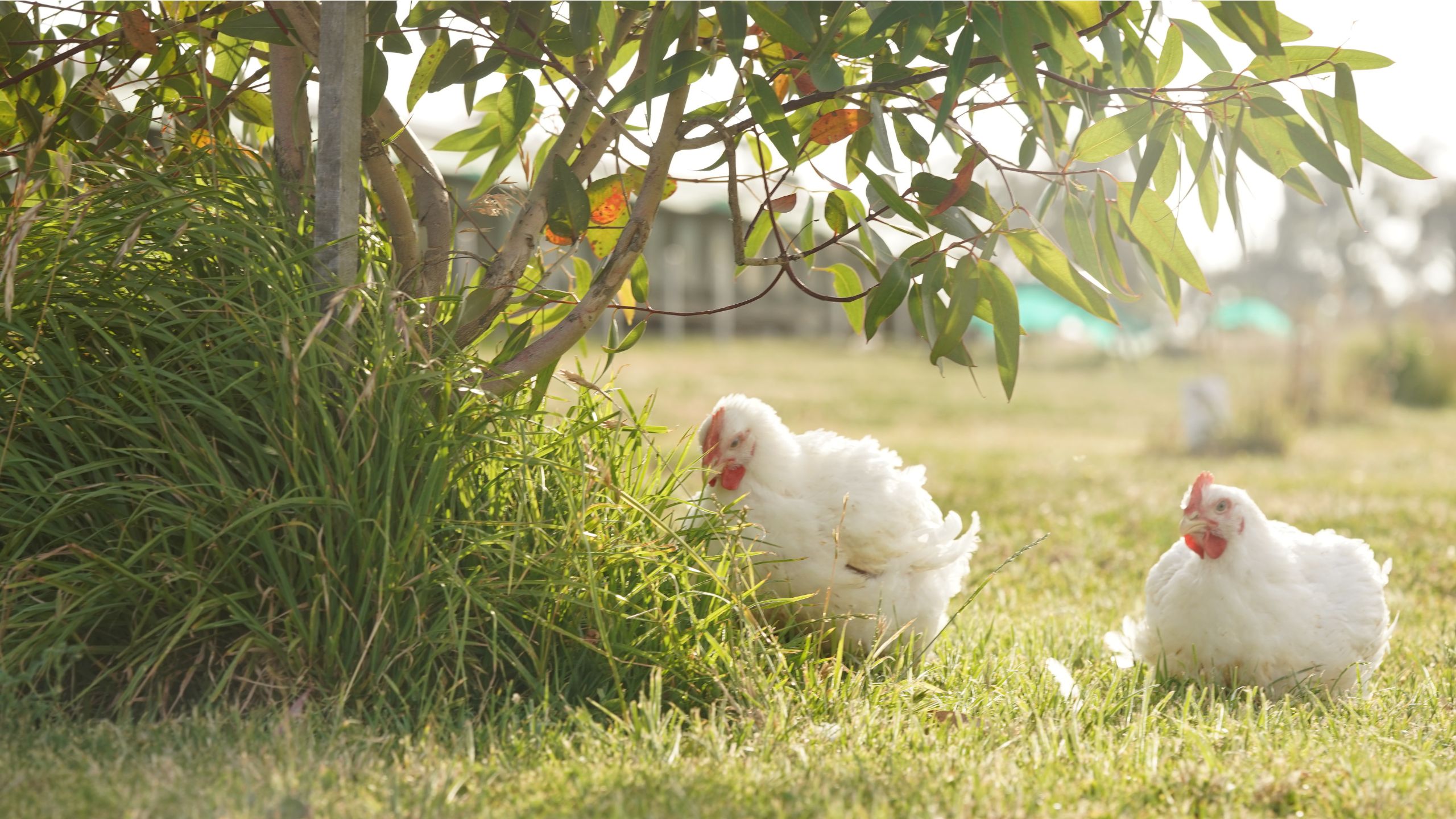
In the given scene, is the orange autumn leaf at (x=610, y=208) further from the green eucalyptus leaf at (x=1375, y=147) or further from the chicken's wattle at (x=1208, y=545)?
the chicken's wattle at (x=1208, y=545)

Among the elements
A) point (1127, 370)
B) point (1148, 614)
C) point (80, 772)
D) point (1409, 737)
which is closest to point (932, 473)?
point (1148, 614)

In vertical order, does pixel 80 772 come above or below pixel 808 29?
below

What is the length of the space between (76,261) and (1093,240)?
214cm

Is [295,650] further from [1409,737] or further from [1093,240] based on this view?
[1409,737]

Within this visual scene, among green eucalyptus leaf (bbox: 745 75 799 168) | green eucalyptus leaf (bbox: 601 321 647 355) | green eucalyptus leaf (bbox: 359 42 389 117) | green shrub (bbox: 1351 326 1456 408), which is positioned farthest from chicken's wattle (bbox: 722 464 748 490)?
green shrub (bbox: 1351 326 1456 408)

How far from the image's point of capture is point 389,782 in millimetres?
1936

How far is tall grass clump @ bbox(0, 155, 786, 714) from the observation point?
87.4 inches

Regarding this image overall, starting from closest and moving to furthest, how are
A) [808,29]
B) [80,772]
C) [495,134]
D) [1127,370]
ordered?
[80,772] < [808,29] < [495,134] < [1127,370]

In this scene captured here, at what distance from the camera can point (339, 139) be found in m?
2.42

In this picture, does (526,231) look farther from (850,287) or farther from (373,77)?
(850,287)

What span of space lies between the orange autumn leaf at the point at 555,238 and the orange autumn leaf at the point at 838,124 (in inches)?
23.8

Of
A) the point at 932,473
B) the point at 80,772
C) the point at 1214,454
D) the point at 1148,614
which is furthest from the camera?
the point at 1214,454

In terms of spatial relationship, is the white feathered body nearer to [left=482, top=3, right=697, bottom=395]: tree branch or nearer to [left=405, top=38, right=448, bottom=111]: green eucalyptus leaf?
[left=482, top=3, right=697, bottom=395]: tree branch

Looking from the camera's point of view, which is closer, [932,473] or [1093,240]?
[1093,240]
